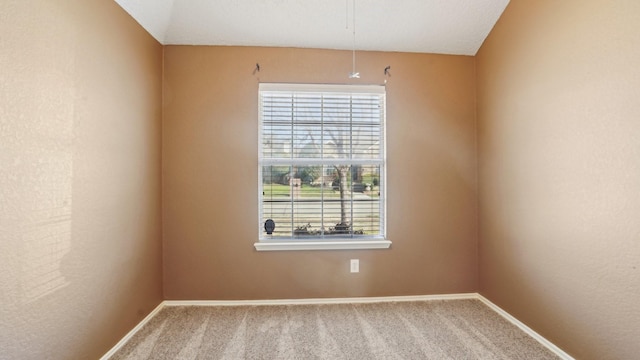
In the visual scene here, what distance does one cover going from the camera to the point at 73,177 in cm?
164

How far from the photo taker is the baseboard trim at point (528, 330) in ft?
6.22

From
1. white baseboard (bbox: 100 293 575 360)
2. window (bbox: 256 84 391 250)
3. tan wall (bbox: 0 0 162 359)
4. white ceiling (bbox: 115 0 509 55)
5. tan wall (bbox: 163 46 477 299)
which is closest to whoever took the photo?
tan wall (bbox: 0 0 162 359)

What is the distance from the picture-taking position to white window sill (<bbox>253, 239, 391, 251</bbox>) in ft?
8.55

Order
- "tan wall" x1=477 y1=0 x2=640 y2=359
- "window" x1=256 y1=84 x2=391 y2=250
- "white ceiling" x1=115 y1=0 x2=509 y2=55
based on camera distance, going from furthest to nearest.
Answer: "window" x1=256 y1=84 x2=391 y2=250 → "white ceiling" x1=115 y1=0 x2=509 y2=55 → "tan wall" x1=477 y1=0 x2=640 y2=359

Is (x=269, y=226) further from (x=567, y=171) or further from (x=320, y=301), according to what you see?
(x=567, y=171)

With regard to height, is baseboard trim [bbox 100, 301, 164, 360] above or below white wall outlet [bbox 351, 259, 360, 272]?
below

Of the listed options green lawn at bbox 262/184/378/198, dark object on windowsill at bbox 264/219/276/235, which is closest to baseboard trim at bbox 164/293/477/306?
dark object on windowsill at bbox 264/219/276/235

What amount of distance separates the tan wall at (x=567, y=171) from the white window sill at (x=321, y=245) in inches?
39.3

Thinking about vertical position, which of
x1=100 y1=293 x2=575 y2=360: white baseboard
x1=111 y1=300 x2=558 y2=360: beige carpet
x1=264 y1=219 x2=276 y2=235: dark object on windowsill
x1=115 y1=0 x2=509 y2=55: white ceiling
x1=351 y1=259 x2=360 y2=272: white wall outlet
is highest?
x1=115 y1=0 x2=509 y2=55: white ceiling

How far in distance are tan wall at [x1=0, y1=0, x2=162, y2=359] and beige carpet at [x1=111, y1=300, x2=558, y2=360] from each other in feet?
1.02

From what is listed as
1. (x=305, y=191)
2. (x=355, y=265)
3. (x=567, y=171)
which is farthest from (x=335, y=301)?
(x=567, y=171)

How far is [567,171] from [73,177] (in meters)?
2.94

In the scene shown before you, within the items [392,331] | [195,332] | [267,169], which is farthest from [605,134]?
[195,332]

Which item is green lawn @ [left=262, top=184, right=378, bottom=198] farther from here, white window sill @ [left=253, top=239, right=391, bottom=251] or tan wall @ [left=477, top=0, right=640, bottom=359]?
tan wall @ [left=477, top=0, right=640, bottom=359]
